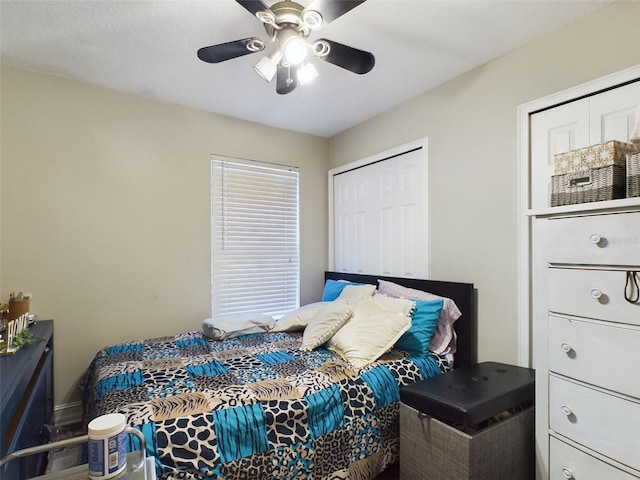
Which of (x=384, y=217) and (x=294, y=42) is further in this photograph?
(x=384, y=217)

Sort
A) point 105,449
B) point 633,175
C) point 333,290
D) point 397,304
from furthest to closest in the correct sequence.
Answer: point 333,290, point 397,304, point 633,175, point 105,449

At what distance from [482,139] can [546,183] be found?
0.55 meters

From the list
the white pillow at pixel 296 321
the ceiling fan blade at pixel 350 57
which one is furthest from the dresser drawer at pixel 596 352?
the white pillow at pixel 296 321

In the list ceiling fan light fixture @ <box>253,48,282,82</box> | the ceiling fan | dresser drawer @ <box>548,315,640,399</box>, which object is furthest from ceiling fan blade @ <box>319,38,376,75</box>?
dresser drawer @ <box>548,315,640,399</box>

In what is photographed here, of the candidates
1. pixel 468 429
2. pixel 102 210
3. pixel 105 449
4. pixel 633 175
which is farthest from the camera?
pixel 102 210

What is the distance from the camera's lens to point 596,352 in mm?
1253

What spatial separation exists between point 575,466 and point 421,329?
1013 millimetres

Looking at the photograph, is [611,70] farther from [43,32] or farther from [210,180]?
[43,32]

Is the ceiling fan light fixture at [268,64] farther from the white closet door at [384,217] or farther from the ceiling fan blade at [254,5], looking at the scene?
the white closet door at [384,217]

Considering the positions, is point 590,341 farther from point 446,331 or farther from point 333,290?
point 333,290

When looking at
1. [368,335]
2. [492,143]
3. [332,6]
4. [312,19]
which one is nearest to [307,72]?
[312,19]

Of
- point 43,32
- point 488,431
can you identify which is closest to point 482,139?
point 488,431

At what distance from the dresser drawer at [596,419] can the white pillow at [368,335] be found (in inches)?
34.9

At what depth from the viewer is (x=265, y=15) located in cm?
148
